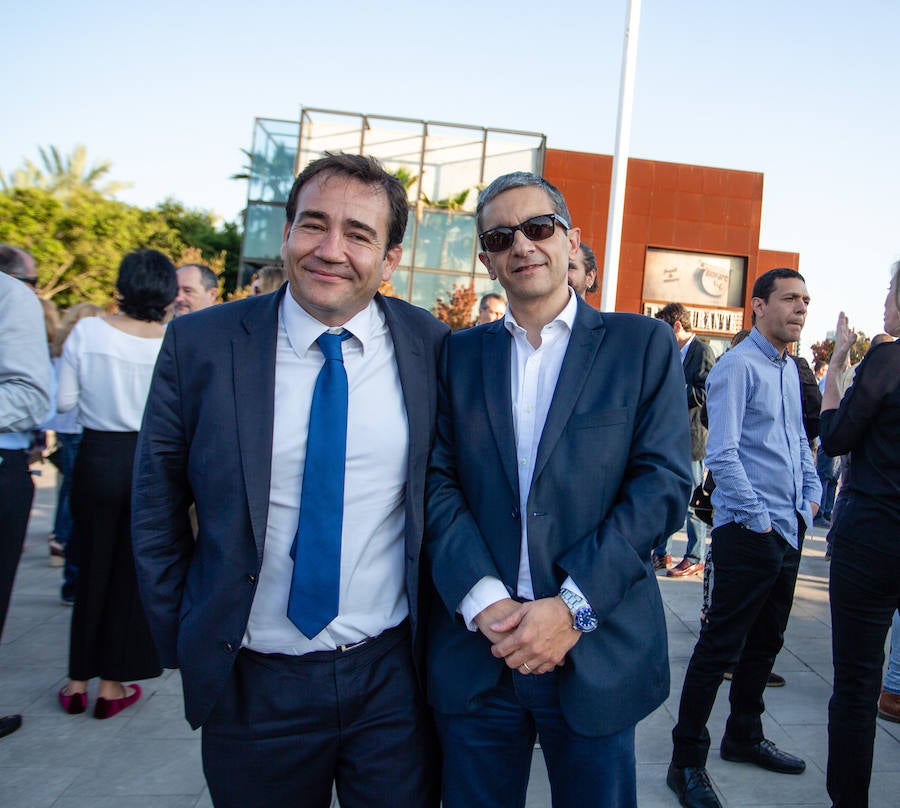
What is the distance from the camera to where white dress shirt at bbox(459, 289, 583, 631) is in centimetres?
182

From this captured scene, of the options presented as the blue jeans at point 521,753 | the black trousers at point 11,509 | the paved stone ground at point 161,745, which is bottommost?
the paved stone ground at point 161,745

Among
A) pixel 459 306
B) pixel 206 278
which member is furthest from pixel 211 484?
pixel 459 306

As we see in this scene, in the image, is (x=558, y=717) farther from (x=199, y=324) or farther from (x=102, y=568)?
(x=102, y=568)

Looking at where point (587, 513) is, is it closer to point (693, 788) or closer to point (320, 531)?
point (320, 531)

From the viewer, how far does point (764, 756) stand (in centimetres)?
314

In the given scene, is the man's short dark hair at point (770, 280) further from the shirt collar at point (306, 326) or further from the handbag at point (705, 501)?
A: the shirt collar at point (306, 326)

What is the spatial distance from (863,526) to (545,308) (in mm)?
1419

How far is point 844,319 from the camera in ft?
11.2

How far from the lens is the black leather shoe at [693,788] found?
9.21 ft

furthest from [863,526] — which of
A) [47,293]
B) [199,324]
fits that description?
[47,293]

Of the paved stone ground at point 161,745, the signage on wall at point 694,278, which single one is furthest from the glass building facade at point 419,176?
the paved stone ground at point 161,745

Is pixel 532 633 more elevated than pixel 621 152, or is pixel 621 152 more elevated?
pixel 621 152

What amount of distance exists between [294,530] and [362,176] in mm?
959

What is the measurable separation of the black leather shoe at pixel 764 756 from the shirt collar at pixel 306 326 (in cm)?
259
